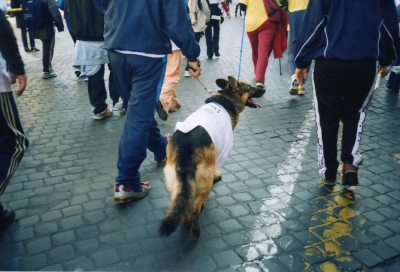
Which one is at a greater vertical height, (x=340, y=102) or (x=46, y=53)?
(x=340, y=102)

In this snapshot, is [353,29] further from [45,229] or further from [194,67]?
[45,229]

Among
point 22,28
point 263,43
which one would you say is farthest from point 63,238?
point 22,28

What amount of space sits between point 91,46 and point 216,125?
3.00 metres

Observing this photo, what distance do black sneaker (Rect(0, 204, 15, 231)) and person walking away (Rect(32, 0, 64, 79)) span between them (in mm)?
5782

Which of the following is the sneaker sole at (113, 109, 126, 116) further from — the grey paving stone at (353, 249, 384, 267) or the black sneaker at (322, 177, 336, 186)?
the grey paving stone at (353, 249, 384, 267)

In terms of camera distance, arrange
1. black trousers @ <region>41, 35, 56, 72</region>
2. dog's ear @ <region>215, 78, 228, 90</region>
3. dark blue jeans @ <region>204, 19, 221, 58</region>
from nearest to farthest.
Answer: dog's ear @ <region>215, 78, 228, 90</region>, black trousers @ <region>41, 35, 56, 72</region>, dark blue jeans @ <region>204, 19, 221, 58</region>

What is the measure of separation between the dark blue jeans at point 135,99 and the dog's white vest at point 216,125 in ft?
1.13

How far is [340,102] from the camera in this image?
3.55m

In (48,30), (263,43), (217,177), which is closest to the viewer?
(217,177)

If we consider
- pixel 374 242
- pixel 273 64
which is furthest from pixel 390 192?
pixel 273 64

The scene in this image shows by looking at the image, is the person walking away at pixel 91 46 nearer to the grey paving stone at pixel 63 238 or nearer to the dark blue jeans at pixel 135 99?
the dark blue jeans at pixel 135 99

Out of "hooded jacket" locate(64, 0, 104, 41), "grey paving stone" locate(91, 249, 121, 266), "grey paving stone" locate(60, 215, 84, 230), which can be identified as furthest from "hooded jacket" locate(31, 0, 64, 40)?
"grey paving stone" locate(91, 249, 121, 266)

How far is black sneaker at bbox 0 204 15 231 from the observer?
3.21 m

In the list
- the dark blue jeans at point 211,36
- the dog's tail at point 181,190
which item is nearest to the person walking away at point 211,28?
the dark blue jeans at point 211,36
